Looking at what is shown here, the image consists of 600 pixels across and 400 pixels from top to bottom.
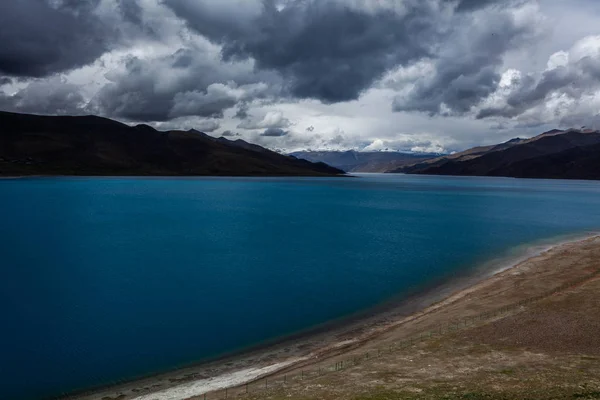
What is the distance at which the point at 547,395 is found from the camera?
20.8 metres

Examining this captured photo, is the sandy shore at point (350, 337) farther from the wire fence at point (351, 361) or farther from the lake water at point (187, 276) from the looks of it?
the lake water at point (187, 276)

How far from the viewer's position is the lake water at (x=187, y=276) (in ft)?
108

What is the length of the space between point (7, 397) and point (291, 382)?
56.9 ft

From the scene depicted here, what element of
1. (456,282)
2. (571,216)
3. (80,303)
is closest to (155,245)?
(80,303)

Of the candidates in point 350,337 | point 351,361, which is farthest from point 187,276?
point 351,361

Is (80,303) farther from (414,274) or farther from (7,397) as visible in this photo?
(414,274)

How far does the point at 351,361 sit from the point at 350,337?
7506 mm

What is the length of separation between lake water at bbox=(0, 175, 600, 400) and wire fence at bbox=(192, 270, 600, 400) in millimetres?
8354

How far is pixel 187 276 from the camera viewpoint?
57.7 m

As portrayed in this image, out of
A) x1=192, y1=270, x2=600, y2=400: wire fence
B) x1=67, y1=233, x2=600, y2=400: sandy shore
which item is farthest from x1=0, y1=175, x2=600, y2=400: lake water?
x1=192, y1=270, x2=600, y2=400: wire fence

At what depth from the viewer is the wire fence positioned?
79.7 ft

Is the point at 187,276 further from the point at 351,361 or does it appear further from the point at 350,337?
the point at 351,361

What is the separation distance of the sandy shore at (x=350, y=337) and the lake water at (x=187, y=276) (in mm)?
2225

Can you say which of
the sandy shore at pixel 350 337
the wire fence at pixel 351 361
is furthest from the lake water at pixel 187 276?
the wire fence at pixel 351 361
